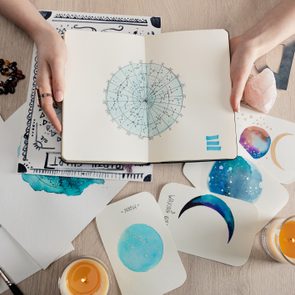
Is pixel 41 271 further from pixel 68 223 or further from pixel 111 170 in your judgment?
pixel 111 170

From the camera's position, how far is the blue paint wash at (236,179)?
730 millimetres

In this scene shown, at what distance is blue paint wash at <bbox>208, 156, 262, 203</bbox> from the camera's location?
73 cm

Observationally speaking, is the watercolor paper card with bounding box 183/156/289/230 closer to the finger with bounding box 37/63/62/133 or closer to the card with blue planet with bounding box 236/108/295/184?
the card with blue planet with bounding box 236/108/295/184

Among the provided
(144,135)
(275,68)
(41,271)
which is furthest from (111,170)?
(275,68)

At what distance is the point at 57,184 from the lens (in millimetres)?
718

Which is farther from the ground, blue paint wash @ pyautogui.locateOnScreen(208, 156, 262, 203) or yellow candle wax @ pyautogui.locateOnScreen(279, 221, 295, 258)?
blue paint wash @ pyautogui.locateOnScreen(208, 156, 262, 203)

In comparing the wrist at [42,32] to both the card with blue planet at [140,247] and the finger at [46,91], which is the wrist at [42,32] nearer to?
the finger at [46,91]

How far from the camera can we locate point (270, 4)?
0.82 meters

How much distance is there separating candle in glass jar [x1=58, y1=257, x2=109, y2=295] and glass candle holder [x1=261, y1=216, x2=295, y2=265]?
287 mm

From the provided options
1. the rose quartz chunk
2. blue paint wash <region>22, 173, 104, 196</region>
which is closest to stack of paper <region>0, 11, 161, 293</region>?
blue paint wash <region>22, 173, 104, 196</region>

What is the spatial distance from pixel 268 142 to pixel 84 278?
409 millimetres

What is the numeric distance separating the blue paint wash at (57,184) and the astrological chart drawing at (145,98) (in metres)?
0.13

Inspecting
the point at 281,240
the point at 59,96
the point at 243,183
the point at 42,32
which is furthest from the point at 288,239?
the point at 42,32

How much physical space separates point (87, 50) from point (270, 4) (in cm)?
39
